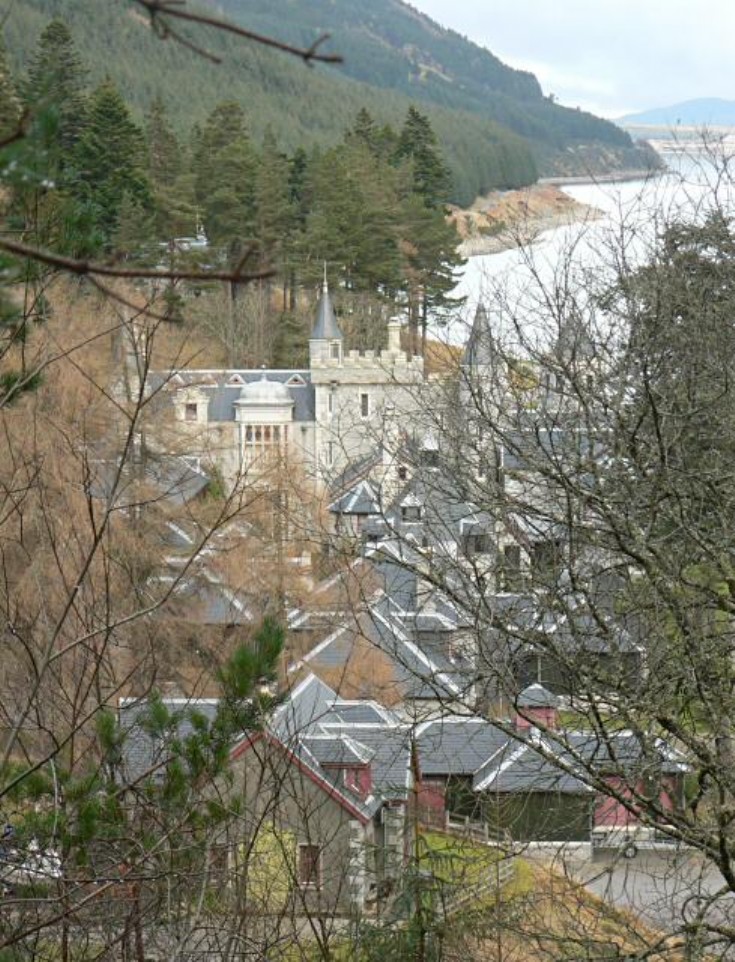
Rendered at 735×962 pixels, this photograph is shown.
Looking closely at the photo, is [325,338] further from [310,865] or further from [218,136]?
[310,865]

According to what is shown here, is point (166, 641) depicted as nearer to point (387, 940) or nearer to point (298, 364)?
point (387, 940)

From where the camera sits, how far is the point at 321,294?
35.3m

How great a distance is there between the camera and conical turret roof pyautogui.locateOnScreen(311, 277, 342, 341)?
3394cm

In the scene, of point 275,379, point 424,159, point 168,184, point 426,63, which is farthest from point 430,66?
point 275,379

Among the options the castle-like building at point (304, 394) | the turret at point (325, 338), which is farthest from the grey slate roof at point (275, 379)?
the turret at point (325, 338)

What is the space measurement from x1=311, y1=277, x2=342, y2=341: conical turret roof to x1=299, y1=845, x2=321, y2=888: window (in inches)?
1010

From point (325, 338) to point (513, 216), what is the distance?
24.6 meters

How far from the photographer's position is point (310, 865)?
6188mm

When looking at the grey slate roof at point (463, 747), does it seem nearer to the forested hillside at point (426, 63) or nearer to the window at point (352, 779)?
the window at point (352, 779)

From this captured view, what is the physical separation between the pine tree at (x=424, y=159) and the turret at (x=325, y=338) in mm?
8495

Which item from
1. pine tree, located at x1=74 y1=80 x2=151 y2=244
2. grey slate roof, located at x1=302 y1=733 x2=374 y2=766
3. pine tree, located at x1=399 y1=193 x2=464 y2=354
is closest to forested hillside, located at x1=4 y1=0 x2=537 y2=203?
pine tree, located at x1=399 y1=193 x2=464 y2=354

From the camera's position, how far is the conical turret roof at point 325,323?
33.9 meters

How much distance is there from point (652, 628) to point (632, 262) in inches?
167

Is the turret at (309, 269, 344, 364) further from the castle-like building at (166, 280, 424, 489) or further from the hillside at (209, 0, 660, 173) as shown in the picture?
the hillside at (209, 0, 660, 173)
